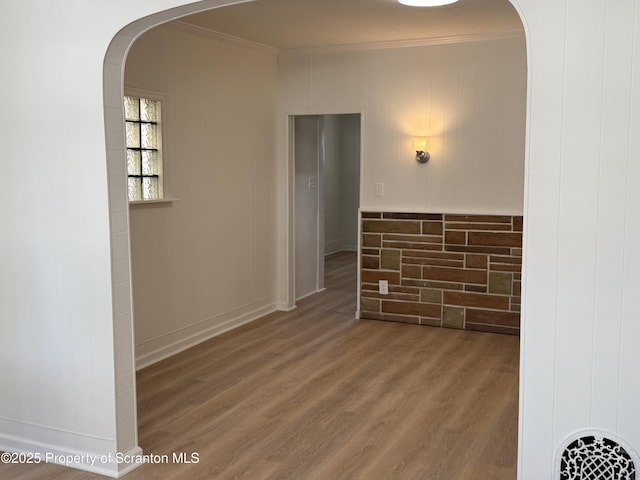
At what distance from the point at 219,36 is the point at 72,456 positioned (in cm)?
347

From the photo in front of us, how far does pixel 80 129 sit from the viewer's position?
10.2 feet

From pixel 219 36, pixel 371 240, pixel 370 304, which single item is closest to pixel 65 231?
pixel 219 36

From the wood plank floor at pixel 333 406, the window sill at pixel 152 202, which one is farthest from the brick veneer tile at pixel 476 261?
the window sill at pixel 152 202

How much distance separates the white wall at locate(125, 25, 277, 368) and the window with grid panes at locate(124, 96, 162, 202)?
0.28 feet

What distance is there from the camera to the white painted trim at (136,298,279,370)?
4.76m

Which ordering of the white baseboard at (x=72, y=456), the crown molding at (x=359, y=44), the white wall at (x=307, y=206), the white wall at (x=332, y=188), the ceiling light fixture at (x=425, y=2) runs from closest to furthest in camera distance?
the white baseboard at (x=72, y=456), the ceiling light fixture at (x=425, y=2), the crown molding at (x=359, y=44), the white wall at (x=307, y=206), the white wall at (x=332, y=188)

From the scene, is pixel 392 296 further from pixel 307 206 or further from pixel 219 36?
pixel 219 36

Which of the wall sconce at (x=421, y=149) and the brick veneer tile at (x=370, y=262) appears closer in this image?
the wall sconce at (x=421, y=149)

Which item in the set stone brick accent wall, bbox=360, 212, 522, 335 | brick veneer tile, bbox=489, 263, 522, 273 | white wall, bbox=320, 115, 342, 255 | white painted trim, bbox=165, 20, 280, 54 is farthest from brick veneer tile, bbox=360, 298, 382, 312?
white wall, bbox=320, 115, 342, 255

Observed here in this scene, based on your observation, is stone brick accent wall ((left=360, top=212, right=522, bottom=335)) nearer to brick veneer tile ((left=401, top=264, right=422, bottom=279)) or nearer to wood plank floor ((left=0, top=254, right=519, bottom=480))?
brick veneer tile ((left=401, top=264, right=422, bottom=279))

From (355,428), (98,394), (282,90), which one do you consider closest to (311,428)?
(355,428)

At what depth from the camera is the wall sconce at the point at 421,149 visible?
5719 millimetres

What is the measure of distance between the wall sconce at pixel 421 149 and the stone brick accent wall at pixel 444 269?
50 centimetres

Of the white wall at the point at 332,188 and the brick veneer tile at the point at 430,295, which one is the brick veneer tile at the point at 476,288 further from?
the white wall at the point at 332,188
